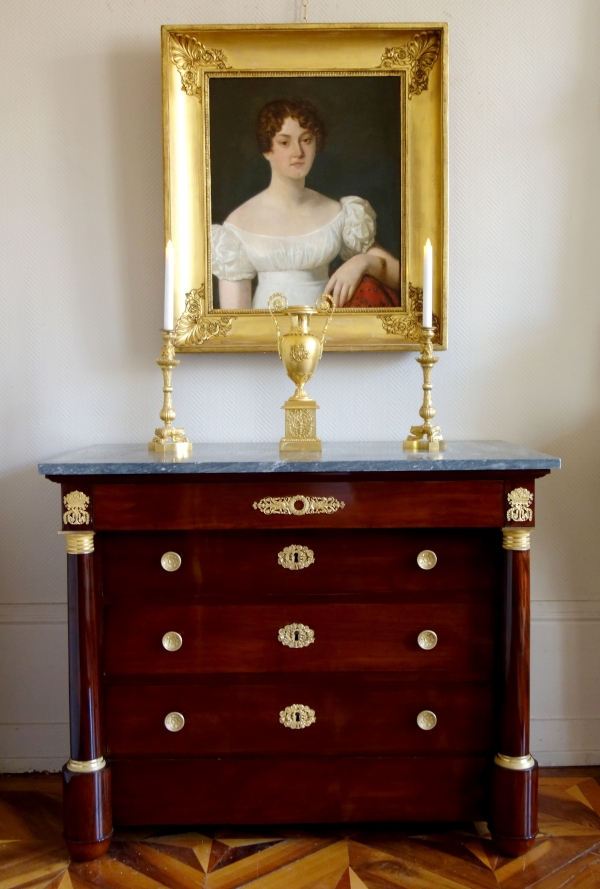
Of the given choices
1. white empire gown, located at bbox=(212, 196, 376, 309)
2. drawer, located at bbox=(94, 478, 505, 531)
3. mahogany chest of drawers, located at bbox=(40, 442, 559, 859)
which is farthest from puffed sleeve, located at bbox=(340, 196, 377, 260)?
drawer, located at bbox=(94, 478, 505, 531)

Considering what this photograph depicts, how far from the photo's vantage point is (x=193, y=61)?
2.12m

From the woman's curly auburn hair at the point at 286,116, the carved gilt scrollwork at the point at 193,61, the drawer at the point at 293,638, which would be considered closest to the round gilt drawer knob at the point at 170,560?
the drawer at the point at 293,638

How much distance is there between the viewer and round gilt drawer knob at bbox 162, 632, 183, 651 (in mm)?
1740

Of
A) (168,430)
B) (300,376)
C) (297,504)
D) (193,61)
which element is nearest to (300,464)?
(297,504)

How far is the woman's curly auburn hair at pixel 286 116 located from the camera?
2.15m

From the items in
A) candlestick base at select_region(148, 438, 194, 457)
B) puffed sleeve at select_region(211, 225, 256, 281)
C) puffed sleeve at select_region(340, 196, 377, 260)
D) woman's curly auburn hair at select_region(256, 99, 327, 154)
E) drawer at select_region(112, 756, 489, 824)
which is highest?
woman's curly auburn hair at select_region(256, 99, 327, 154)

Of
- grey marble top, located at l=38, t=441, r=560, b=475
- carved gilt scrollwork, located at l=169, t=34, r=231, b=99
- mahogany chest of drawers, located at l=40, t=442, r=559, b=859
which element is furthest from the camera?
carved gilt scrollwork, located at l=169, t=34, r=231, b=99

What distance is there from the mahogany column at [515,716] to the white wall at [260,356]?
61 cm

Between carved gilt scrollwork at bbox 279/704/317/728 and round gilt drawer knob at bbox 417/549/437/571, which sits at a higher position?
round gilt drawer knob at bbox 417/549/437/571

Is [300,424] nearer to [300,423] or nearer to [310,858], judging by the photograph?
[300,423]

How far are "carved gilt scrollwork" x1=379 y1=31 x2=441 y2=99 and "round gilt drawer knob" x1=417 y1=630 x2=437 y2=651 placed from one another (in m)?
1.67

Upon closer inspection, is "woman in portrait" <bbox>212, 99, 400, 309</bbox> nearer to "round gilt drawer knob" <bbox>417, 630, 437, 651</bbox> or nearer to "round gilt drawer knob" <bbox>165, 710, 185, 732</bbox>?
"round gilt drawer knob" <bbox>417, 630, 437, 651</bbox>

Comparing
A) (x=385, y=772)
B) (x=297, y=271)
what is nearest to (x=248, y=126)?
(x=297, y=271)

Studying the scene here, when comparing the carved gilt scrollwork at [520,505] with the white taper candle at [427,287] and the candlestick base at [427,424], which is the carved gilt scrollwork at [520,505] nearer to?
the candlestick base at [427,424]
